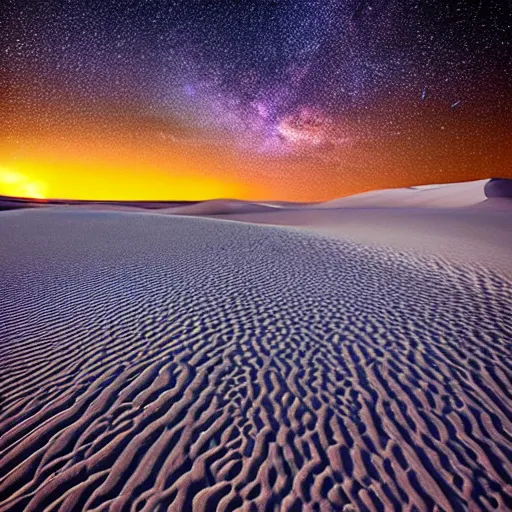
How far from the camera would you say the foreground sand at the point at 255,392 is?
7.33 feet

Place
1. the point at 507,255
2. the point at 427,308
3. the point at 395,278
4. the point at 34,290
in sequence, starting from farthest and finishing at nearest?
the point at 507,255, the point at 395,278, the point at 34,290, the point at 427,308

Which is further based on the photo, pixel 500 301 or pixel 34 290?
pixel 34 290

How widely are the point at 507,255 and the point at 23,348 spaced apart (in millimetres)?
12724

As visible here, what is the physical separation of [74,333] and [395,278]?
7.18 m

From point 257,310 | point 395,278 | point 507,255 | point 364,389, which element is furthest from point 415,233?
point 364,389

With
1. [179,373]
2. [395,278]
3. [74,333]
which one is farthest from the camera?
[395,278]

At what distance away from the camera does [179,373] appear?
3.61 metres

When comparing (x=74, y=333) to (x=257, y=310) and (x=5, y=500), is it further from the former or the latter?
(x=257, y=310)

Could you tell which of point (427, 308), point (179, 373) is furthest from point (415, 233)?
point (179, 373)

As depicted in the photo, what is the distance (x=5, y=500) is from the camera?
2.12m

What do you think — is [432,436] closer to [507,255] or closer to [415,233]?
[507,255]

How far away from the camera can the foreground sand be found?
88.0 inches

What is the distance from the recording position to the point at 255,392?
3.27m

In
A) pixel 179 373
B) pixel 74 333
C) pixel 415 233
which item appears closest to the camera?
pixel 179 373
